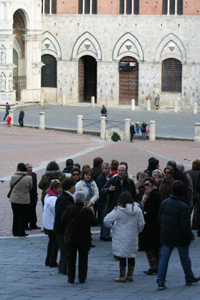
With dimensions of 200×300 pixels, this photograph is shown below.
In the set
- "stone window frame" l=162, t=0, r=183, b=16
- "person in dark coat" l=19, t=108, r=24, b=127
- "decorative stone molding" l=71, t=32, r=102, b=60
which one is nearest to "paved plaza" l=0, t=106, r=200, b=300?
"person in dark coat" l=19, t=108, r=24, b=127

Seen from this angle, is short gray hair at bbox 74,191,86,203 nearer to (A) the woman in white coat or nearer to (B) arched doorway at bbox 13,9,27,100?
(A) the woman in white coat

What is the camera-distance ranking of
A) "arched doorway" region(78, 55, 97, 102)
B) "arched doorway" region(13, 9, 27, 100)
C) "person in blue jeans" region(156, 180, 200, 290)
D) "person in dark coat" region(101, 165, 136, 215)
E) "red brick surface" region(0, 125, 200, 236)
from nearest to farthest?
"person in blue jeans" region(156, 180, 200, 290)
"person in dark coat" region(101, 165, 136, 215)
"red brick surface" region(0, 125, 200, 236)
"arched doorway" region(13, 9, 27, 100)
"arched doorway" region(78, 55, 97, 102)

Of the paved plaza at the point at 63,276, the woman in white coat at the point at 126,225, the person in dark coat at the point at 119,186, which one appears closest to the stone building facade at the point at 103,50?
A: the paved plaza at the point at 63,276

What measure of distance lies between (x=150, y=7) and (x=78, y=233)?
30382 millimetres

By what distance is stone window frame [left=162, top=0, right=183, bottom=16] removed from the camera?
35.6 meters

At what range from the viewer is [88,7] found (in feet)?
123

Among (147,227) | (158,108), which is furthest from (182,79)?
(147,227)

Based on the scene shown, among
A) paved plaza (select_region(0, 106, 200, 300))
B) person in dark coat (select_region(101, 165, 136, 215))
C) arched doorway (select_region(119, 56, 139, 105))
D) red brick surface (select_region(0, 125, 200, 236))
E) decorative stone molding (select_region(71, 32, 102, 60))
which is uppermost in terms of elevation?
decorative stone molding (select_region(71, 32, 102, 60))

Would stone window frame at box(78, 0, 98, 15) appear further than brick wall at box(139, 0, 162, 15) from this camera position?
Yes

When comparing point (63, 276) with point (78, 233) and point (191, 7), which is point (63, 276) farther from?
point (191, 7)

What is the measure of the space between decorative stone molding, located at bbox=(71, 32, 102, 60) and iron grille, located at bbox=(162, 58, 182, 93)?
4.24m

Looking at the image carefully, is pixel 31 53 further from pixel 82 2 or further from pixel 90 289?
pixel 90 289

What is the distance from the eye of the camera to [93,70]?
40.8 m

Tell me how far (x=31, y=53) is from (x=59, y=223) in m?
30.6
